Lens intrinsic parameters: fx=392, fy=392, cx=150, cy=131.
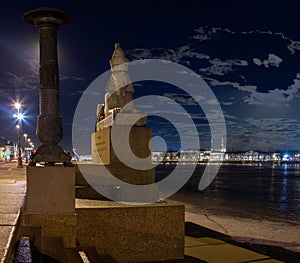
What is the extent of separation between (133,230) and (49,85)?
2.94 m

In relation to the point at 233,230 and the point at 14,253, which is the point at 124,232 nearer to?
the point at 14,253

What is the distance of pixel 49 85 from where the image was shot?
595cm

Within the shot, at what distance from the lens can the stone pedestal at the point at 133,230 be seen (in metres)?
6.81

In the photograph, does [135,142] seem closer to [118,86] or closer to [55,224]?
[118,86]

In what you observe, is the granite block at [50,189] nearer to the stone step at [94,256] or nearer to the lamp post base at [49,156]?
the lamp post base at [49,156]

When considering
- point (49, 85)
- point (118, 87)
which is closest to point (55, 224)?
point (49, 85)

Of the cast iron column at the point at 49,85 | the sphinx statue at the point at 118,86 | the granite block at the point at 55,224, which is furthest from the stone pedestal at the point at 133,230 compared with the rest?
the sphinx statue at the point at 118,86

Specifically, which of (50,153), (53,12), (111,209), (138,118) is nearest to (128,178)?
(138,118)

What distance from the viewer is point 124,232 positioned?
22.8 ft

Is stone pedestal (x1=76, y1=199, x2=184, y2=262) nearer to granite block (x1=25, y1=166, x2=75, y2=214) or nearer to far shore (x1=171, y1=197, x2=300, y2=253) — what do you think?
granite block (x1=25, y1=166, x2=75, y2=214)

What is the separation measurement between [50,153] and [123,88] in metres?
4.41

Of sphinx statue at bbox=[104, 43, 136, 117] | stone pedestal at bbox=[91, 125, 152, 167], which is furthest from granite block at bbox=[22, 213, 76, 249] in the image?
sphinx statue at bbox=[104, 43, 136, 117]

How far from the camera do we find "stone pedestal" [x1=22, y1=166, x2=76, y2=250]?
5.61m

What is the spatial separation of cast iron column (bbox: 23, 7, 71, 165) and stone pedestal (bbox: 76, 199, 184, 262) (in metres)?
1.44
